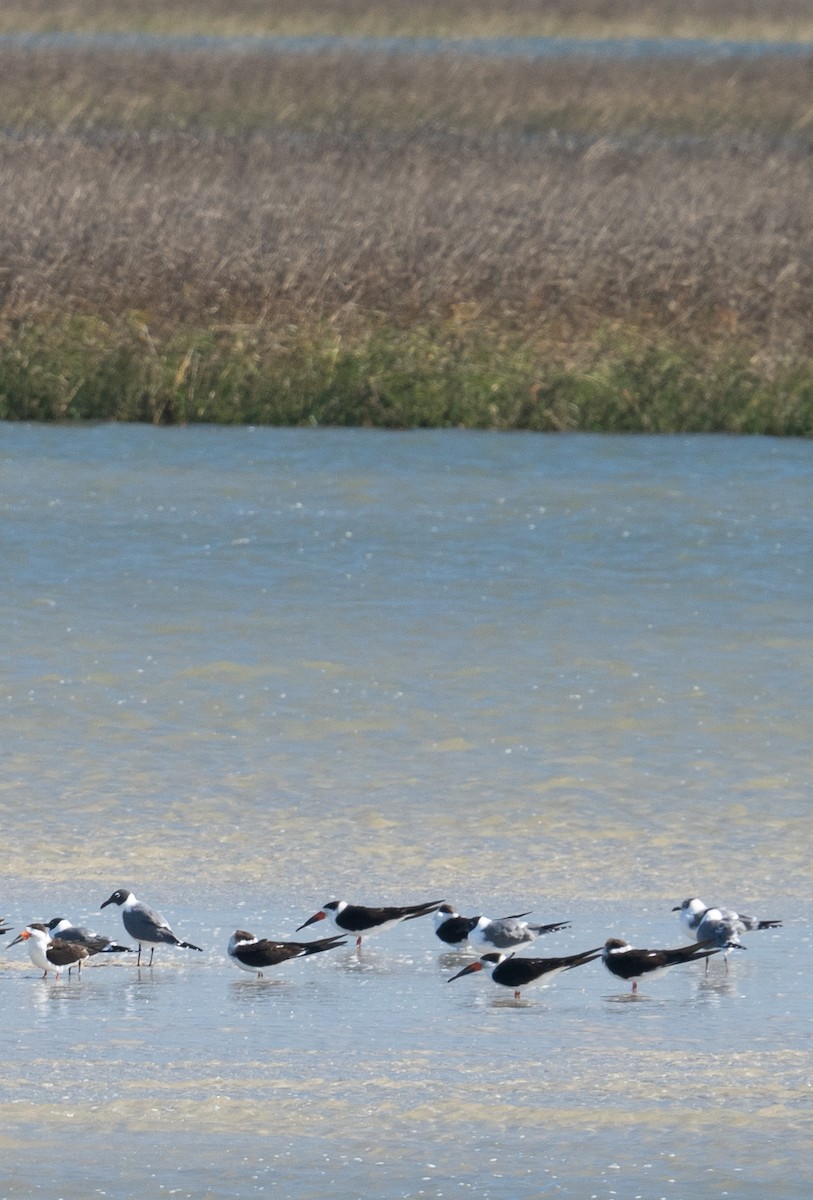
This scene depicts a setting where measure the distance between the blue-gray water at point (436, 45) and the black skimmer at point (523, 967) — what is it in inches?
1330

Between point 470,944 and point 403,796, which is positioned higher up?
point 470,944

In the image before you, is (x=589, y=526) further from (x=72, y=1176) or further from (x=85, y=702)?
(x=72, y=1176)

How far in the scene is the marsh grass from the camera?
52.5 ft

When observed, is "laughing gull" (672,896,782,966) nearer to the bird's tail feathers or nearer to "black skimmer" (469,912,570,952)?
"black skimmer" (469,912,570,952)

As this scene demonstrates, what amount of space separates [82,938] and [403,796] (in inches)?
87.3

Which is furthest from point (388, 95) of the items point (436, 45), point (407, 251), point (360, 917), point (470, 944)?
point (470, 944)

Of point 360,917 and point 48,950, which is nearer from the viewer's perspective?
point 48,950

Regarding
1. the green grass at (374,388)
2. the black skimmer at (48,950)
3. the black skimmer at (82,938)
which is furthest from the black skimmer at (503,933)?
the green grass at (374,388)

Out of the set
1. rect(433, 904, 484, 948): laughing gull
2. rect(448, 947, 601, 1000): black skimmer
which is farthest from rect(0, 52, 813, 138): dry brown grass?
rect(448, 947, 601, 1000): black skimmer

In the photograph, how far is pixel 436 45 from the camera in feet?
159

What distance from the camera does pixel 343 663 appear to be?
1027 centimetres

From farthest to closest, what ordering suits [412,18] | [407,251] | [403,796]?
[412,18]
[407,251]
[403,796]

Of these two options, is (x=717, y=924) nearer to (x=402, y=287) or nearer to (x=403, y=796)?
(x=403, y=796)

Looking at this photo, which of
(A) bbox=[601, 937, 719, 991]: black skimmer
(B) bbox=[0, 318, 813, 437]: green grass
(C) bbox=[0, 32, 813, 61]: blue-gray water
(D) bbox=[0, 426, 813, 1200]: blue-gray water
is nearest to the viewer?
(D) bbox=[0, 426, 813, 1200]: blue-gray water
